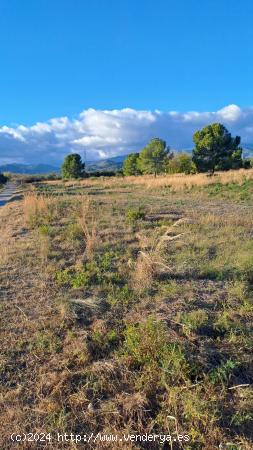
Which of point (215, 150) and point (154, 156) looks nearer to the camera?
point (215, 150)

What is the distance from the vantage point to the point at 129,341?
11.6ft

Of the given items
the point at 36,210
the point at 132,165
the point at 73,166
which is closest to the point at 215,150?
the point at 132,165

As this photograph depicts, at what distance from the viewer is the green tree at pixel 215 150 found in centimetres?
3688

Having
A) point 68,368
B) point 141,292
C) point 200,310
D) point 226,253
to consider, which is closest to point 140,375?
point 68,368

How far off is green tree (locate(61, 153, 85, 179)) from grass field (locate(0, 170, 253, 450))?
189 feet

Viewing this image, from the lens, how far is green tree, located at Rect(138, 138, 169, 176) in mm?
47656

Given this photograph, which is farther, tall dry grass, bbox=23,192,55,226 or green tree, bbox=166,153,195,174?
green tree, bbox=166,153,195,174

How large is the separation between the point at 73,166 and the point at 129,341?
202 ft

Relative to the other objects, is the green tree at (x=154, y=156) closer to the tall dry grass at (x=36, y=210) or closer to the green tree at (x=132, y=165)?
the green tree at (x=132, y=165)

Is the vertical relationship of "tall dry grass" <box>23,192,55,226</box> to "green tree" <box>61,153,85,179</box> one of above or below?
below

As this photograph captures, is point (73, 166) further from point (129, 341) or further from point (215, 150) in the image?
point (129, 341)

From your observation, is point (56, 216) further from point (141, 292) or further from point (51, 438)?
point (51, 438)

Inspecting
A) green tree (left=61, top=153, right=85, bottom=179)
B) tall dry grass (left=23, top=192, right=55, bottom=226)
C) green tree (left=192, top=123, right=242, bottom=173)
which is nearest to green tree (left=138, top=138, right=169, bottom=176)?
Result: green tree (left=192, top=123, right=242, bottom=173)

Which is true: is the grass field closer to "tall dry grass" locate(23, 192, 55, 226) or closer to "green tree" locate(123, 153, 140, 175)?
"tall dry grass" locate(23, 192, 55, 226)
